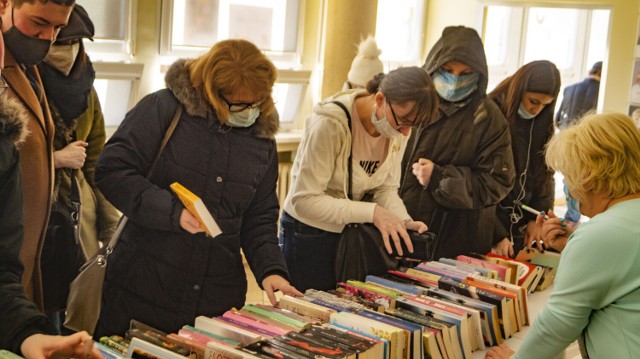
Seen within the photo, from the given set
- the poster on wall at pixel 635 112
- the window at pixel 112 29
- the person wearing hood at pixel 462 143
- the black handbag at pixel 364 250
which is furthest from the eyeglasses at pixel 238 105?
the poster on wall at pixel 635 112

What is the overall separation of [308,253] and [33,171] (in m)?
1.20

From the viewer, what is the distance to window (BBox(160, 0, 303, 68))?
19.1ft

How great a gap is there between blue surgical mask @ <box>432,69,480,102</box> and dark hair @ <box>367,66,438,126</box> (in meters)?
0.65

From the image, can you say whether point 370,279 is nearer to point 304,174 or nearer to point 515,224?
point 304,174

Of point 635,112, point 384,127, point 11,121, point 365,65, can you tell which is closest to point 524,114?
point 384,127

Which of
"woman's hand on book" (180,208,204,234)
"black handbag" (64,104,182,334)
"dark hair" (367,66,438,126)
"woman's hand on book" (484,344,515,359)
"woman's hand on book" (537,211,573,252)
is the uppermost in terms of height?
"dark hair" (367,66,438,126)

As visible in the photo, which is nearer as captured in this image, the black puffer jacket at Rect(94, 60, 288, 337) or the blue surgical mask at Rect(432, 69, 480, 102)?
the black puffer jacket at Rect(94, 60, 288, 337)

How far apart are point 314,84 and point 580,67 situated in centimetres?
760

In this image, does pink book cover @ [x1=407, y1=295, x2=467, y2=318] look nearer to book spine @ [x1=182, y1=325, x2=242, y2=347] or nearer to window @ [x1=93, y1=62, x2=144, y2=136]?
book spine @ [x1=182, y1=325, x2=242, y2=347]

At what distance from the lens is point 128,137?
2598mm

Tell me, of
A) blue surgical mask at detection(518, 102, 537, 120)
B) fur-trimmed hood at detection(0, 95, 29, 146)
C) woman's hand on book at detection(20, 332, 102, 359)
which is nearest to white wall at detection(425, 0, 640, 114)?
blue surgical mask at detection(518, 102, 537, 120)

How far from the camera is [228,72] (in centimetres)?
255

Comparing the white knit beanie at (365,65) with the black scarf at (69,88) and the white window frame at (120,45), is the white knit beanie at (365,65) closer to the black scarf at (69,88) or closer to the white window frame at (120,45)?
the white window frame at (120,45)

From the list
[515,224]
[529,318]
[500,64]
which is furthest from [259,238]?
[500,64]
